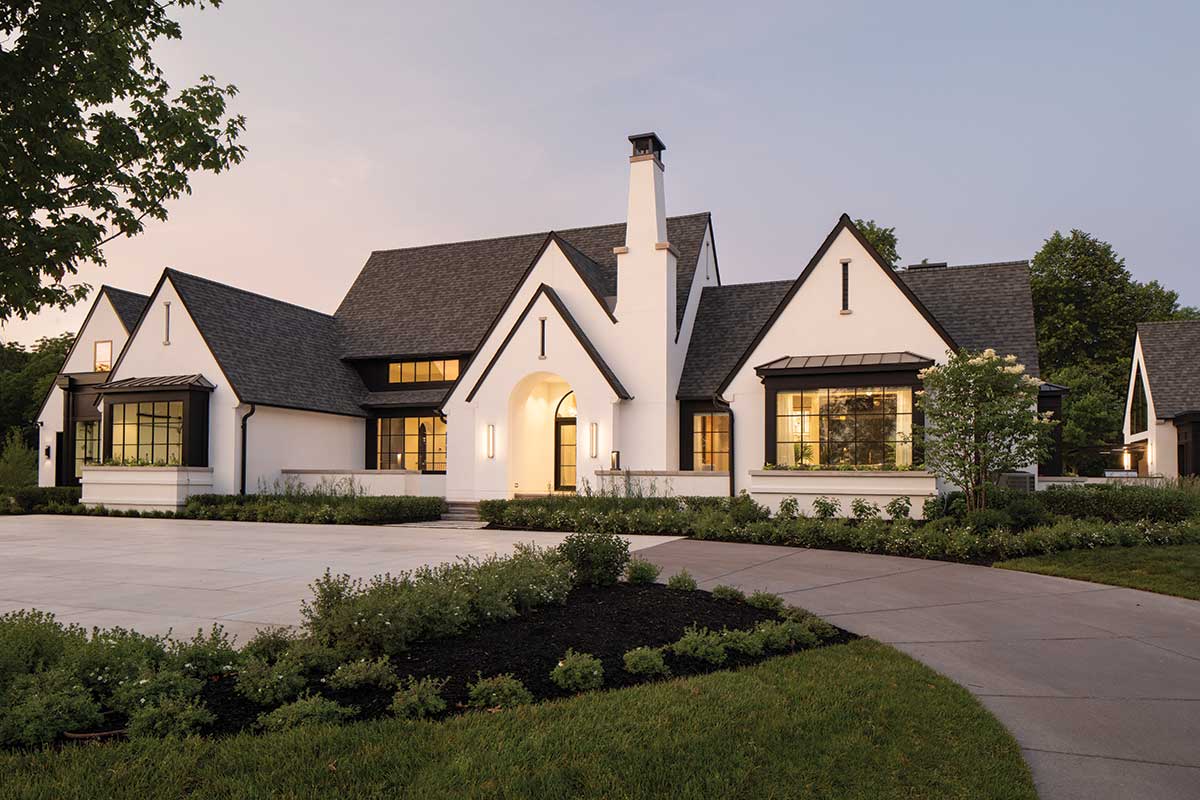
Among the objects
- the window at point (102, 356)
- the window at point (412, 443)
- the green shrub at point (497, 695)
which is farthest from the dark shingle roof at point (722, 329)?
the window at point (102, 356)

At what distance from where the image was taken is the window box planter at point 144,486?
951 inches

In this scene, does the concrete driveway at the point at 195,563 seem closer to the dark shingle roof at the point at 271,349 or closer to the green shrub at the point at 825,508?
the green shrub at the point at 825,508

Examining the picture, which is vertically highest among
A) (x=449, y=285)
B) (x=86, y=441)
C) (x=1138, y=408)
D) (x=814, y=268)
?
(x=449, y=285)

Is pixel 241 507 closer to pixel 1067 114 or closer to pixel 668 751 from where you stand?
pixel 668 751

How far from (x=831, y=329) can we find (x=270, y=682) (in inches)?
688

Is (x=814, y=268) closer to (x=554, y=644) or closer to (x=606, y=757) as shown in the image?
(x=554, y=644)

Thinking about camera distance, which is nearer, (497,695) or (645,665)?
(497,695)

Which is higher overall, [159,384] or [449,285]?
[449,285]

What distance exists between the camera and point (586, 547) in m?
9.63

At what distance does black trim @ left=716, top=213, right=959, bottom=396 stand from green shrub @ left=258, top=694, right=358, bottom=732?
56.5ft

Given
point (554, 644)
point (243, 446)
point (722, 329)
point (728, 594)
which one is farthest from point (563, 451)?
point (554, 644)

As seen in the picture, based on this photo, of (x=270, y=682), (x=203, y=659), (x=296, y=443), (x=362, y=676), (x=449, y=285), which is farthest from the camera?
(x=449, y=285)

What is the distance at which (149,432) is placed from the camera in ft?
84.2

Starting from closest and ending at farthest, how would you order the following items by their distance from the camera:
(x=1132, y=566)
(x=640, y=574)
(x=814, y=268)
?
(x=640, y=574), (x=1132, y=566), (x=814, y=268)
